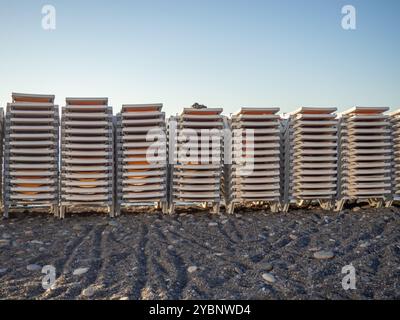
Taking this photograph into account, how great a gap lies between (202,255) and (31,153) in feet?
12.7

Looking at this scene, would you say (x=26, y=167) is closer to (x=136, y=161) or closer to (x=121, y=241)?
(x=136, y=161)

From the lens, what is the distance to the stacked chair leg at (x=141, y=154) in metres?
6.89

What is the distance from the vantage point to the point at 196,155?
7023mm

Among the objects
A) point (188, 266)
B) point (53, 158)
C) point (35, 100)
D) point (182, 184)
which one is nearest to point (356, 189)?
point (182, 184)

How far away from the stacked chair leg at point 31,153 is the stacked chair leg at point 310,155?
428 cm

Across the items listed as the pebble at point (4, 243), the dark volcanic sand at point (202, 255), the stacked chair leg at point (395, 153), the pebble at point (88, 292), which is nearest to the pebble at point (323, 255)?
the dark volcanic sand at point (202, 255)

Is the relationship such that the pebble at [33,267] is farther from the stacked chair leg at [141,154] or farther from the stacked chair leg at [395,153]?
the stacked chair leg at [395,153]

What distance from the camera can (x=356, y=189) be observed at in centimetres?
761

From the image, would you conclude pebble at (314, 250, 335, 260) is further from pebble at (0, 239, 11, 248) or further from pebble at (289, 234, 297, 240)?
Result: pebble at (0, 239, 11, 248)

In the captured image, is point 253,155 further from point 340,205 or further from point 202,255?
point 202,255

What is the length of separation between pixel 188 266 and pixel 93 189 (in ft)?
10.4

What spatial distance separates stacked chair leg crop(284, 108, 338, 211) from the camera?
24.1 feet

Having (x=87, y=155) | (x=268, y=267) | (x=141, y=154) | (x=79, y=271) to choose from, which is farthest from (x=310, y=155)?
(x=79, y=271)

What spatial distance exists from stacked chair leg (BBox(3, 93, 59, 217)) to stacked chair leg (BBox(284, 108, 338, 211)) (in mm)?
4284
